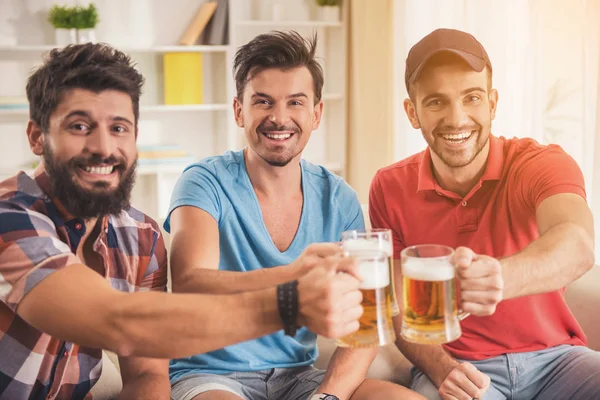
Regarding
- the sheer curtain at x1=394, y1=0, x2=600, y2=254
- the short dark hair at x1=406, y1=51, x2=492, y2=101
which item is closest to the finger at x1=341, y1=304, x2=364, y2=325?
the short dark hair at x1=406, y1=51, x2=492, y2=101

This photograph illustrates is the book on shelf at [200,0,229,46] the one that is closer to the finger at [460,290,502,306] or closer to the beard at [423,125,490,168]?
the beard at [423,125,490,168]

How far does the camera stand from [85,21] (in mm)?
4637

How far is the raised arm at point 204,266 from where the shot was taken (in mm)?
1757

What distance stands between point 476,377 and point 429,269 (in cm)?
63

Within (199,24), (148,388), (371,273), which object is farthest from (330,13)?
(371,273)

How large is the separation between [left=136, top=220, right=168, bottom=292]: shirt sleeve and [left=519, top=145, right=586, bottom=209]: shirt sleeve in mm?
986

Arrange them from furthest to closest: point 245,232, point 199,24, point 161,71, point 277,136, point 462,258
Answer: point 161,71
point 199,24
point 277,136
point 245,232
point 462,258

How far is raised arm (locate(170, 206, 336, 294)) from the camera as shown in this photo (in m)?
1.76

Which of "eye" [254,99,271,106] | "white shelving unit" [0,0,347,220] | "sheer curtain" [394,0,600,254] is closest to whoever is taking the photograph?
"eye" [254,99,271,106]

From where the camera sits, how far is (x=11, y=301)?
4.90 ft

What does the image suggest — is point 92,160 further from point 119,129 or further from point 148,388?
point 148,388

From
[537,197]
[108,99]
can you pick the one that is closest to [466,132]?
[537,197]

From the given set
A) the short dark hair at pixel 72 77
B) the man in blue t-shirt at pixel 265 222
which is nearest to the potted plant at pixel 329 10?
the man in blue t-shirt at pixel 265 222

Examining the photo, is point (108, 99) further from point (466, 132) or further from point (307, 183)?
point (466, 132)
